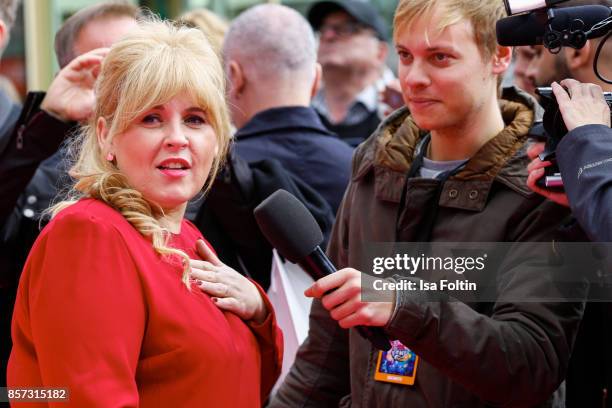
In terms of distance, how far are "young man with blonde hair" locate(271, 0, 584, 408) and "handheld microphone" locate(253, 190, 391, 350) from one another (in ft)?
0.19

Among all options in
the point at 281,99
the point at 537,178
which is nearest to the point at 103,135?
the point at 537,178

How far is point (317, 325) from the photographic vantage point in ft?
10.9

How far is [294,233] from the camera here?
2453 mm

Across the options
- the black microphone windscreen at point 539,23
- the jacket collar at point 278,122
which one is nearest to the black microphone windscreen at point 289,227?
the black microphone windscreen at point 539,23

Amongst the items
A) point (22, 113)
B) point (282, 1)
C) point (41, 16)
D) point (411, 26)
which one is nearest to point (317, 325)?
point (411, 26)

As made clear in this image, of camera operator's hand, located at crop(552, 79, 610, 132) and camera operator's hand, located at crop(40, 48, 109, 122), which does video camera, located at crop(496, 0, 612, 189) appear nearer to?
camera operator's hand, located at crop(552, 79, 610, 132)

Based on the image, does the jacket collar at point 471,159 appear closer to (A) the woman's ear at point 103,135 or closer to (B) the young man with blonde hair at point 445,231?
(B) the young man with blonde hair at point 445,231

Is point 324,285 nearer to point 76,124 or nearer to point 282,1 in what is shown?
point 76,124

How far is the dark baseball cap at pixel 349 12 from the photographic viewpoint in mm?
6293

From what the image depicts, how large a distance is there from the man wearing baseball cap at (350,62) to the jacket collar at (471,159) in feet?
9.57

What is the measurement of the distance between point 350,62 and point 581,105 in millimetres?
4029

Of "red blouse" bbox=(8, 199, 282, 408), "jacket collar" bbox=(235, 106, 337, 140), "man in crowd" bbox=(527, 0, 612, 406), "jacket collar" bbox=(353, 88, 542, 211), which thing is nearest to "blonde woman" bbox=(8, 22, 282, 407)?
"red blouse" bbox=(8, 199, 282, 408)

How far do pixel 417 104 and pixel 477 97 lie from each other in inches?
7.1

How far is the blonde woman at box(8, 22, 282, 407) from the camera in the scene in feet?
A: 7.32
